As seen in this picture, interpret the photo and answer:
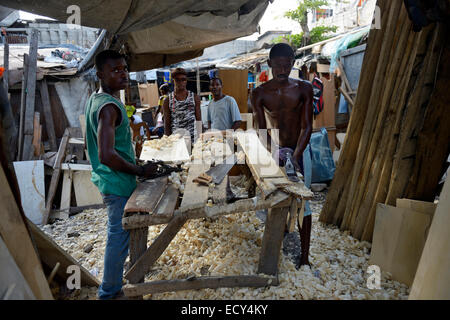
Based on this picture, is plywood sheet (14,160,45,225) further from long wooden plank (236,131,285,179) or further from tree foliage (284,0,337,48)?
tree foliage (284,0,337,48)

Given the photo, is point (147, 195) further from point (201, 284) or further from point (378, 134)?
point (378, 134)

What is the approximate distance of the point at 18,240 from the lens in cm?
130

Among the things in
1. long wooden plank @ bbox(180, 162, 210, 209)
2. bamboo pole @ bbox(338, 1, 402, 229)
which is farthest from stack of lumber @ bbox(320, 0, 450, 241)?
long wooden plank @ bbox(180, 162, 210, 209)

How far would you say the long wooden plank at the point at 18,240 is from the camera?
125 cm

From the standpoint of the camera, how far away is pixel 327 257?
9.72 feet

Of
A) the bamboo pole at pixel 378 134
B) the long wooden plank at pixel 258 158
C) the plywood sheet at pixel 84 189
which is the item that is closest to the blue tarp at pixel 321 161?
the bamboo pole at pixel 378 134

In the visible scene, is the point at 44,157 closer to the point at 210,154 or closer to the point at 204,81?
the point at 210,154

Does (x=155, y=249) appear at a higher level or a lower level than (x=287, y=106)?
lower

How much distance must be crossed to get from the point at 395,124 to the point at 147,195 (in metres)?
2.55

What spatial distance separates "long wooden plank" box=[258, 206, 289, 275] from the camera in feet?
6.81

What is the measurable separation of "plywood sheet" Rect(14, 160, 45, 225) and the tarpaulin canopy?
8.11ft

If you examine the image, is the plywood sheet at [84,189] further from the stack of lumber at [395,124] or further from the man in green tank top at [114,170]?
the stack of lumber at [395,124]

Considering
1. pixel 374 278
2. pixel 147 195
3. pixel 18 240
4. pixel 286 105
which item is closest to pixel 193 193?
pixel 147 195

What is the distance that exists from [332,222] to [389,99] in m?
1.69
